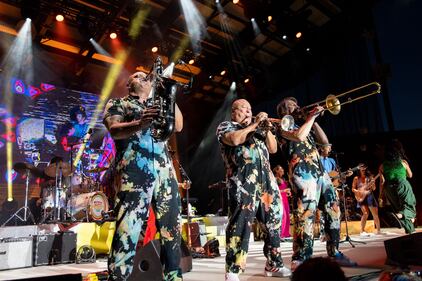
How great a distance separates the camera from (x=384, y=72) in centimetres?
1293

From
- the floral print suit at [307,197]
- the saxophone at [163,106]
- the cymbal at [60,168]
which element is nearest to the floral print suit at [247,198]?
the floral print suit at [307,197]

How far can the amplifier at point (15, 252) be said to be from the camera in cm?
599

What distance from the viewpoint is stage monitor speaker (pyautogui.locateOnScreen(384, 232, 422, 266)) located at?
93.1 inches

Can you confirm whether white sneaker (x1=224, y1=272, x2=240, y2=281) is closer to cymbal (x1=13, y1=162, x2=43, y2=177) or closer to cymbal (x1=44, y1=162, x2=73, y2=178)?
cymbal (x1=44, y1=162, x2=73, y2=178)

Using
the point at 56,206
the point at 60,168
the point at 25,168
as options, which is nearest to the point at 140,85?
the point at 56,206

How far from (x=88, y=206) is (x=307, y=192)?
534 centimetres

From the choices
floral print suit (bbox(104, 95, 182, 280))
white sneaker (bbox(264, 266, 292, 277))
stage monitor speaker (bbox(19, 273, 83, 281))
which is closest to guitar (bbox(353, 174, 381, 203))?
white sneaker (bbox(264, 266, 292, 277))

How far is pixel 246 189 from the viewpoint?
133 inches

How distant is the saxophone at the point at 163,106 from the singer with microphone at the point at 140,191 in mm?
45

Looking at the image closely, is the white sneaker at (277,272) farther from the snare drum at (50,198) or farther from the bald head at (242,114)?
the snare drum at (50,198)

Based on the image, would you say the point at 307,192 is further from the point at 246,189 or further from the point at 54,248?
the point at 54,248

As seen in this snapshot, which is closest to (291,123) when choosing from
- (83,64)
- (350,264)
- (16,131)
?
(350,264)

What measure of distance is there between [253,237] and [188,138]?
6.76m

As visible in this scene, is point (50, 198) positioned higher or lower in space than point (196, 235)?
higher
